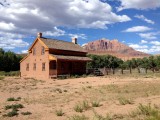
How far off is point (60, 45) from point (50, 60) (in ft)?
15.2

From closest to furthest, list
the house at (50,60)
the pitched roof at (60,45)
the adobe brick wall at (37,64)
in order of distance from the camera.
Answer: the house at (50,60) → the adobe brick wall at (37,64) → the pitched roof at (60,45)

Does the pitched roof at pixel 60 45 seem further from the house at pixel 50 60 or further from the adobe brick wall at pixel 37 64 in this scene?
the adobe brick wall at pixel 37 64

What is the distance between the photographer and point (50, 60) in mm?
40562

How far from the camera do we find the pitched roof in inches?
1646

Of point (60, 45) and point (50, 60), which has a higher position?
point (60, 45)

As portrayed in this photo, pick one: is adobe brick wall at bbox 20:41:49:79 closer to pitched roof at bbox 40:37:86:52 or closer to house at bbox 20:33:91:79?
house at bbox 20:33:91:79

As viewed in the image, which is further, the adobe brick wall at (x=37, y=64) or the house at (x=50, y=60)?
the adobe brick wall at (x=37, y=64)

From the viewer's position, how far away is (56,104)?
14.4 meters

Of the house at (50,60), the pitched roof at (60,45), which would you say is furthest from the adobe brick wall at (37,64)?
the pitched roof at (60,45)

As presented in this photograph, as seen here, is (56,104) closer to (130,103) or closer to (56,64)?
(130,103)

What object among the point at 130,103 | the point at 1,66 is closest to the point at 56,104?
the point at 130,103

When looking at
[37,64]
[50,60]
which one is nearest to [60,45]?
[50,60]

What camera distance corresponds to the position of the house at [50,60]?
40594 mm

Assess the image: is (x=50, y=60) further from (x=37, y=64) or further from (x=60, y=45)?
(x=60, y=45)
